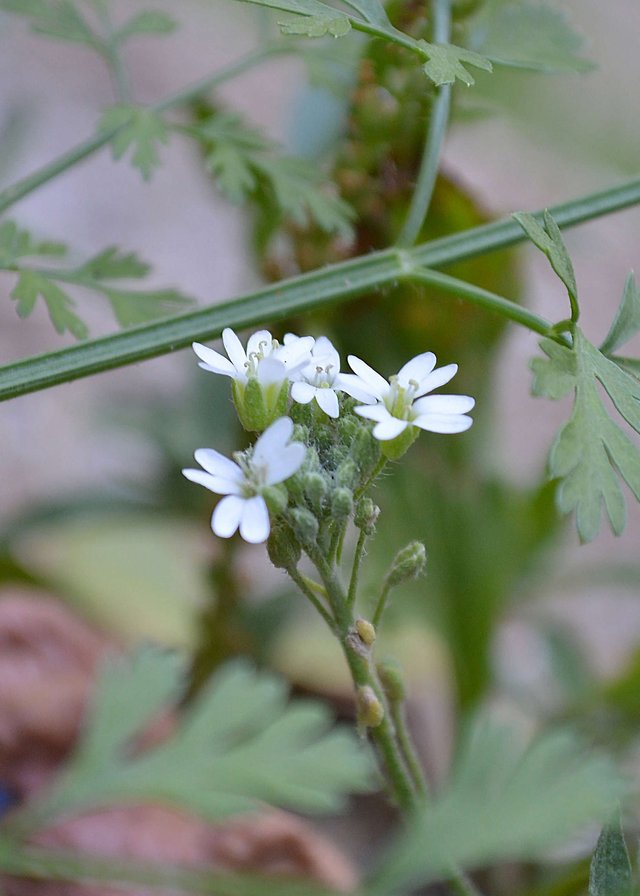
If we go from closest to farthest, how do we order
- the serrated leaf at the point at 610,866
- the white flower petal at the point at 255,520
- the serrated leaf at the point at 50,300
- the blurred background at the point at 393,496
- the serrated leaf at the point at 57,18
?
the white flower petal at the point at 255,520, the serrated leaf at the point at 610,866, the serrated leaf at the point at 50,300, the serrated leaf at the point at 57,18, the blurred background at the point at 393,496

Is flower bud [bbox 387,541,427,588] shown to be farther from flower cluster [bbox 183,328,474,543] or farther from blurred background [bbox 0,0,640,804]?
blurred background [bbox 0,0,640,804]

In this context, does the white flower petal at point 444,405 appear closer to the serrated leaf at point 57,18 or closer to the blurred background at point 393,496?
the blurred background at point 393,496

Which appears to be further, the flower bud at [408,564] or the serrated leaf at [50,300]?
the serrated leaf at [50,300]

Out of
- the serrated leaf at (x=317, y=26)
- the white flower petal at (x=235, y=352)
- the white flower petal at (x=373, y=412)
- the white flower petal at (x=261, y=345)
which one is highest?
the serrated leaf at (x=317, y=26)

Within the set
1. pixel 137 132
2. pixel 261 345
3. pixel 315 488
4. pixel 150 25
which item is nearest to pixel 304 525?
pixel 315 488

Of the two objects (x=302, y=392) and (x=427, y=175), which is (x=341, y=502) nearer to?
(x=302, y=392)

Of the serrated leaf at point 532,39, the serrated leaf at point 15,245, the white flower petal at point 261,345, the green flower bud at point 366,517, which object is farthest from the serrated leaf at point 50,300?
the serrated leaf at point 532,39

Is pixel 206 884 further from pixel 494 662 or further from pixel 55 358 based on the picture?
pixel 494 662

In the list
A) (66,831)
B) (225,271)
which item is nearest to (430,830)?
(66,831)
